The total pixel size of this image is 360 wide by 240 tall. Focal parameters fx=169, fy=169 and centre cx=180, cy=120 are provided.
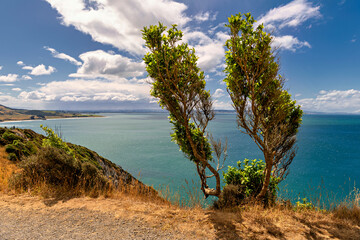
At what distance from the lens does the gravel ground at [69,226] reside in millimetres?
4379

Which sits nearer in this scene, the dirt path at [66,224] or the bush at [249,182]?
the dirt path at [66,224]

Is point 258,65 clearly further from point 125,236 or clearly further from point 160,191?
point 125,236

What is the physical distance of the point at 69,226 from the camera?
4770mm

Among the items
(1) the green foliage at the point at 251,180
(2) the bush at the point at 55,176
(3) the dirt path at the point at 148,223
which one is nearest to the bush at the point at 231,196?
(1) the green foliage at the point at 251,180

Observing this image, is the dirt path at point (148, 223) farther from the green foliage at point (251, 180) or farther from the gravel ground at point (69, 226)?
the green foliage at point (251, 180)

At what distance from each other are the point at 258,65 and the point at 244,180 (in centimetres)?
571

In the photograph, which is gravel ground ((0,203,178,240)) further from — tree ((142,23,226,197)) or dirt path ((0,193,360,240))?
tree ((142,23,226,197))

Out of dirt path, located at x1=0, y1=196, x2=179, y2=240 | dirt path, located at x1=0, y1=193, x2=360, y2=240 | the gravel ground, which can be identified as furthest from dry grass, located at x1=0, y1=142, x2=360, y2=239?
the gravel ground

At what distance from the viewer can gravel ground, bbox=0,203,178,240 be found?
14.4ft

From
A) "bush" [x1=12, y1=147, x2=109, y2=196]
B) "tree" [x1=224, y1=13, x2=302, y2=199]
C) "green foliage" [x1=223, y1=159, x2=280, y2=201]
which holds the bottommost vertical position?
"green foliage" [x1=223, y1=159, x2=280, y2=201]

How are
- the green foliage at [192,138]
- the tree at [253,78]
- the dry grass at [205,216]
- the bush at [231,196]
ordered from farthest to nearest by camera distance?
the green foliage at [192,138] → the bush at [231,196] → the tree at [253,78] → the dry grass at [205,216]

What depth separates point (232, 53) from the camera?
672 centimetres

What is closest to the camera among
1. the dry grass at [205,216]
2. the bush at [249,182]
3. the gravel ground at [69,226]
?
the gravel ground at [69,226]

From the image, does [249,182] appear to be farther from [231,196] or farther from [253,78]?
[253,78]
